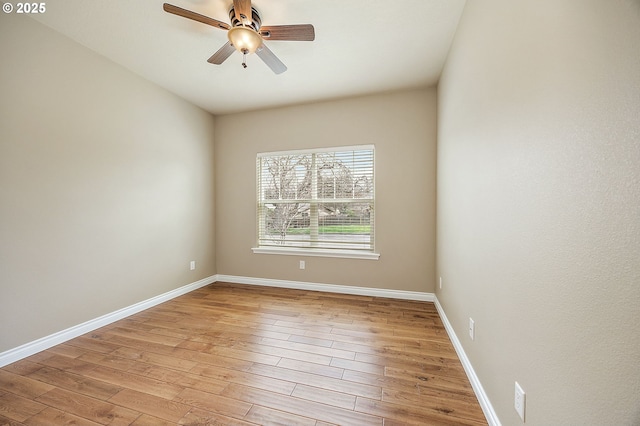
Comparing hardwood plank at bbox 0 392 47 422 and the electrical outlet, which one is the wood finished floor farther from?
the electrical outlet

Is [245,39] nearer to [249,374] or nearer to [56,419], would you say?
[249,374]

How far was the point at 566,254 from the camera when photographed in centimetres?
79

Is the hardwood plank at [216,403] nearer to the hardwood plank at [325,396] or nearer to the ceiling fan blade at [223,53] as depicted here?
the hardwood plank at [325,396]

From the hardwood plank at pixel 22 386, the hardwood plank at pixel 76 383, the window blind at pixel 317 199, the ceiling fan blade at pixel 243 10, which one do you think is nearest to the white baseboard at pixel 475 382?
the window blind at pixel 317 199

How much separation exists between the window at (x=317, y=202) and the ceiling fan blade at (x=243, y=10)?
1.98 meters

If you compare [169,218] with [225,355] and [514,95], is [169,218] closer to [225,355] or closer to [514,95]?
[225,355]

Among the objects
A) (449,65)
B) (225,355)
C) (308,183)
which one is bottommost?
(225,355)

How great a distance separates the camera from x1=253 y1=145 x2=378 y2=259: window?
3.50 meters

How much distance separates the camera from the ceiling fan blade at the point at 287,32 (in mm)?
1790

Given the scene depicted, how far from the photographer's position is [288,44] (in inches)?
91.4

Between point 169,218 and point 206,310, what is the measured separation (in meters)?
1.36

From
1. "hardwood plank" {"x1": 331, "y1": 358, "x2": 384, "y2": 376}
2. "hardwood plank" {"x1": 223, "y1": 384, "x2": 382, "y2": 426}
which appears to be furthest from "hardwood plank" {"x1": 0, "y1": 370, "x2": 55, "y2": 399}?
"hardwood plank" {"x1": 331, "y1": 358, "x2": 384, "y2": 376}

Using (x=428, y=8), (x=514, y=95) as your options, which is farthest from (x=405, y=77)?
(x=514, y=95)

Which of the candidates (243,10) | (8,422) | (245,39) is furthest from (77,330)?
(243,10)
